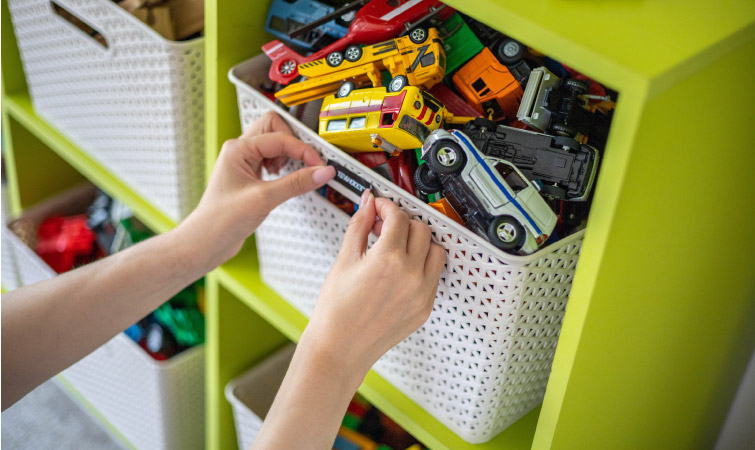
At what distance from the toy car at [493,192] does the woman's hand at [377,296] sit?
2.5 inches

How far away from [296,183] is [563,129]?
29cm

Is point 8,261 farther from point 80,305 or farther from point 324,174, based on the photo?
point 324,174

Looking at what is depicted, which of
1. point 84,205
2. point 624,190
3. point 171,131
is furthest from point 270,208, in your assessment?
point 84,205

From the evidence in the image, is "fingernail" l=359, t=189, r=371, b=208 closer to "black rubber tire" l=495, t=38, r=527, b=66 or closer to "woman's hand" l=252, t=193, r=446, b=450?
"woman's hand" l=252, t=193, r=446, b=450

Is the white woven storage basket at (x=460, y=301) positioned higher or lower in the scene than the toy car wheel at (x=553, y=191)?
lower

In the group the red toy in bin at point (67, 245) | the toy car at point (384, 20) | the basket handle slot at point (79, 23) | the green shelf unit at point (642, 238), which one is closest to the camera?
the green shelf unit at point (642, 238)

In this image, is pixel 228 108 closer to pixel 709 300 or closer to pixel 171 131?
pixel 171 131

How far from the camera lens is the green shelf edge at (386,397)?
848 millimetres

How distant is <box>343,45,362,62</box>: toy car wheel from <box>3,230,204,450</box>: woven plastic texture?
25.1 inches

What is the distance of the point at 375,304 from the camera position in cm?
70

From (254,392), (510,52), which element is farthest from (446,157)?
(254,392)

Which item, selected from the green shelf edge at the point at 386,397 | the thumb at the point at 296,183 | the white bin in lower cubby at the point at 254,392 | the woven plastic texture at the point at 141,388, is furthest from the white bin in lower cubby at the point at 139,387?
the thumb at the point at 296,183

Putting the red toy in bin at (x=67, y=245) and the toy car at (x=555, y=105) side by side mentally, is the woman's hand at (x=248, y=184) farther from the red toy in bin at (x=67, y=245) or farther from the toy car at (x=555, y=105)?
the red toy in bin at (x=67, y=245)

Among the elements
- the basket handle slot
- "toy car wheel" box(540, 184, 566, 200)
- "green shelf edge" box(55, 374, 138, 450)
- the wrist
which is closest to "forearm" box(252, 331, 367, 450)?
the wrist
